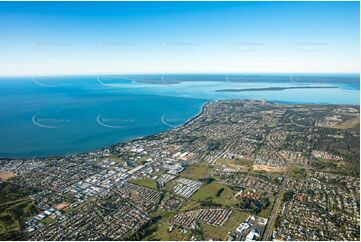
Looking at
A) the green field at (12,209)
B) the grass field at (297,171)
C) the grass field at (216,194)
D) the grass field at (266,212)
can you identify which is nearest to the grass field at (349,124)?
the grass field at (297,171)

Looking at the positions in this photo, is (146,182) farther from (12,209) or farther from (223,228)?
(12,209)

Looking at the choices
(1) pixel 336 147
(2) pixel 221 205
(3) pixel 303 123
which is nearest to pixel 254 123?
(3) pixel 303 123

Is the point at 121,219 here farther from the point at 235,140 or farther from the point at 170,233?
the point at 235,140

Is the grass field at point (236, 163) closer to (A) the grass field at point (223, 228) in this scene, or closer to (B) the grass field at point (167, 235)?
(A) the grass field at point (223, 228)

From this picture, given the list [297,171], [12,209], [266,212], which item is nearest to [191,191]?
[266,212]

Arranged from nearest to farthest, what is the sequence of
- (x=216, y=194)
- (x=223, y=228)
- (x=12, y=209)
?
(x=223, y=228) → (x=12, y=209) → (x=216, y=194)

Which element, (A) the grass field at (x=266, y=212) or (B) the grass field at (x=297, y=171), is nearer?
(A) the grass field at (x=266, y=212)
